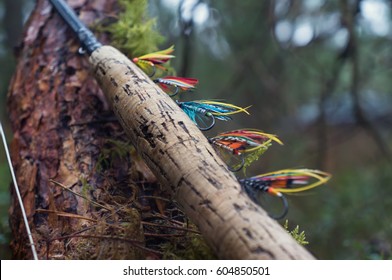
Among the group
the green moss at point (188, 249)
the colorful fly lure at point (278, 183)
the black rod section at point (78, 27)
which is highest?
the black rod section at point (78, 27)

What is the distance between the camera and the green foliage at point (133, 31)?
1788mm

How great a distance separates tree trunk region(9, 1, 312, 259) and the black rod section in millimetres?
76

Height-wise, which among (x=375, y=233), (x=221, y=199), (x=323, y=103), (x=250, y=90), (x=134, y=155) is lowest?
(x=221, y=199)

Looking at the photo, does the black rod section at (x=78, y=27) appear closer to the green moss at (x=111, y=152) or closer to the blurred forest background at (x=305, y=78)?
the green moss at (x=111, y=152)

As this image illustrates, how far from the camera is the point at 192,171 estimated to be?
994 mm

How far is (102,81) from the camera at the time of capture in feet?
4.53

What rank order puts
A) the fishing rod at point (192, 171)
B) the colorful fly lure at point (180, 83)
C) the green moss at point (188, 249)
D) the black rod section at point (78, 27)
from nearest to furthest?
the fishing rod at point (192, 171) < the green moss at point (188, 249) < the colorful fly lure at point (180, 83) < the black rod section at point (78, 27)

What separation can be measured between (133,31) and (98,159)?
61 cm

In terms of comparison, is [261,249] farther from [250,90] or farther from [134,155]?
[250,90]

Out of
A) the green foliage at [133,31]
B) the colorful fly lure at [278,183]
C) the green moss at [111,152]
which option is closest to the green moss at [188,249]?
the colorful fly lure at [278,183]

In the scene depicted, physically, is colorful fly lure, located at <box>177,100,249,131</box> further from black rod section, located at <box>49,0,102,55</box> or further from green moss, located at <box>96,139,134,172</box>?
black rod section, located at <box>49,0,102,55</box>

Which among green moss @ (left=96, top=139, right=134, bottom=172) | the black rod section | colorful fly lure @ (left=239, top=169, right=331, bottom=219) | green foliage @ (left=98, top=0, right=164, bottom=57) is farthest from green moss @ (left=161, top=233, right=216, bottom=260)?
green foliage @ (left=98, top=0, right=164, bottom=57)

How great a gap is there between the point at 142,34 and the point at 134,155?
1.91 feet
